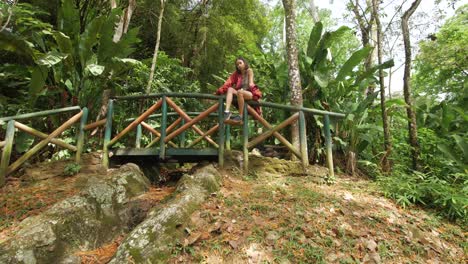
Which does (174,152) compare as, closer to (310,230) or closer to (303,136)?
(303,136)

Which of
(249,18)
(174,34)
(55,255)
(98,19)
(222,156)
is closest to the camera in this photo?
(55,255)

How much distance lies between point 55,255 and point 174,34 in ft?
33.2

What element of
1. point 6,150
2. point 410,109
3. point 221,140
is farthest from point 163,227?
point 410,109

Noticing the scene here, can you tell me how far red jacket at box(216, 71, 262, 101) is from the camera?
5.47 metres

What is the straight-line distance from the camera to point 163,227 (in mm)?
3236

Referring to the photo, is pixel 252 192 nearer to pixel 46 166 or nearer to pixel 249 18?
pixel 46 166

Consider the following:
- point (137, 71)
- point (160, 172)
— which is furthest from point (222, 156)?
point (137, 71)

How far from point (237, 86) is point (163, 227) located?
120 inches

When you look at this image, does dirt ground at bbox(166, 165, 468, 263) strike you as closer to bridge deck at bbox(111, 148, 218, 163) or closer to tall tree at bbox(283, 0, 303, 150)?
bridge deck at bbox(111, 148, 218, 163)

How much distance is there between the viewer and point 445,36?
12.0 m

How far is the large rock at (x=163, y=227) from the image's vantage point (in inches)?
115

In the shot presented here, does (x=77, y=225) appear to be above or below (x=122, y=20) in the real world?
below

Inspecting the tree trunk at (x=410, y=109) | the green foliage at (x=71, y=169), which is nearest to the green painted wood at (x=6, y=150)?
the green foliage at (x=71, y=169)

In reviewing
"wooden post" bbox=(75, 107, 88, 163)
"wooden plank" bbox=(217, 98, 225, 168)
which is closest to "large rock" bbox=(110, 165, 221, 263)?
"wooden plank" bbox=(217, 98, 225, 168)
